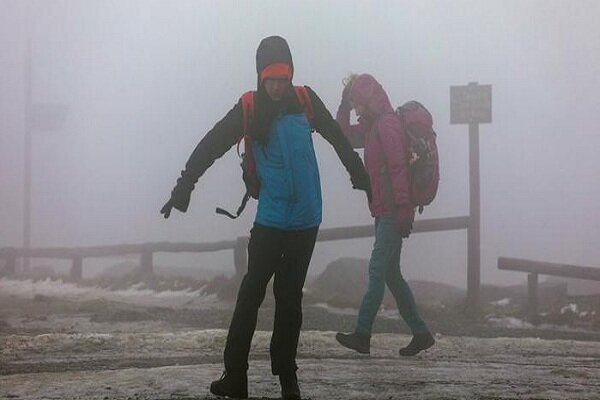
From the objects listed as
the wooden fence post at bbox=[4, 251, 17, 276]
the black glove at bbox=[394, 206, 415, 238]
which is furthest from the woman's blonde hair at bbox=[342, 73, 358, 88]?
the wooden fence post at bbox=[4, 251, 17, 276]

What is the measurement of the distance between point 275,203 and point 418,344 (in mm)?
1588

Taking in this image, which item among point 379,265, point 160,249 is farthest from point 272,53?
point 160,249

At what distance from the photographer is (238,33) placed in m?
4.55

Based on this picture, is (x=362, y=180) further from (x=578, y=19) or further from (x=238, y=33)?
(x=578, y=19)

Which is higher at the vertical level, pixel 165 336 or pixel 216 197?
pixel 216 197

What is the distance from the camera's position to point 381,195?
3447 mm

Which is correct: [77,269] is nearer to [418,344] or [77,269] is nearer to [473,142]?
[418,344]

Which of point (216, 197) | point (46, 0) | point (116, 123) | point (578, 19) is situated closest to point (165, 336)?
point (216, 197)

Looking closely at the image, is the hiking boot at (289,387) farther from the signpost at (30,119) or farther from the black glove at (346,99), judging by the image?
the signpost at (30,119)

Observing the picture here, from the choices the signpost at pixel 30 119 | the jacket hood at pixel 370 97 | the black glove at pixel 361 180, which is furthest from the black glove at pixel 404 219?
the signpost at pixel 30 119

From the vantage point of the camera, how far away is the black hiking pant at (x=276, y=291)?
2.38 m

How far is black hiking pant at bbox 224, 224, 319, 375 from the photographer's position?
2375mm

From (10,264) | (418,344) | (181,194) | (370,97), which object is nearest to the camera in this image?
(181,194)

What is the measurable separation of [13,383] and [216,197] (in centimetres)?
169
